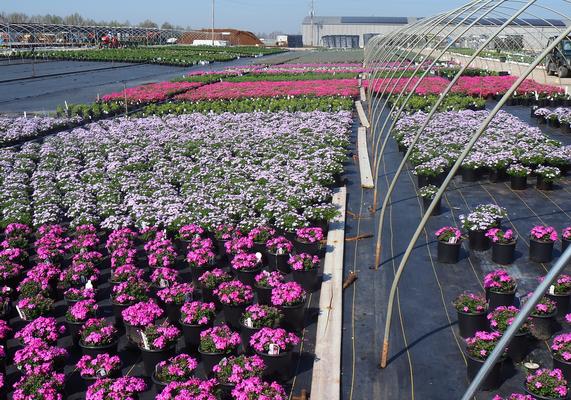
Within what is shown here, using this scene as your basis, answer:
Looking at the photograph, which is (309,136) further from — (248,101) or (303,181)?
(248,101)

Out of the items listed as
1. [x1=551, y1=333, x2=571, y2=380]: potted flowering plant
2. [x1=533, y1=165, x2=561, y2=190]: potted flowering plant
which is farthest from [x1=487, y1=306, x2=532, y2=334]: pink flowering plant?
[x1=533, y1=165, x2=561, y2=190]: potted flowering plant

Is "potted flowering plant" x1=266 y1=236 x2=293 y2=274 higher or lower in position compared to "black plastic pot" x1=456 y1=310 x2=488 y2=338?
higher

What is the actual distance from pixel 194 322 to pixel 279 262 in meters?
2.00

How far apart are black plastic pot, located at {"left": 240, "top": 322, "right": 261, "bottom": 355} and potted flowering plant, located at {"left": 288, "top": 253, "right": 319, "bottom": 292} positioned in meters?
1.43

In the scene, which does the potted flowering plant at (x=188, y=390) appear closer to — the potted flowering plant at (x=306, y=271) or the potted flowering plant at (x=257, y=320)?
the potted flowering plant at (x=257, y=320)

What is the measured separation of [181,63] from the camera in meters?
56.3

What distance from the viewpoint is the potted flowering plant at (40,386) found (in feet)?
16.3

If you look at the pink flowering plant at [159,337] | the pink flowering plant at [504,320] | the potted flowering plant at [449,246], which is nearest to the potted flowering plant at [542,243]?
the potted flowering plant at [449,246]

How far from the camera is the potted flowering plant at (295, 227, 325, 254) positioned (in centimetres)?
815

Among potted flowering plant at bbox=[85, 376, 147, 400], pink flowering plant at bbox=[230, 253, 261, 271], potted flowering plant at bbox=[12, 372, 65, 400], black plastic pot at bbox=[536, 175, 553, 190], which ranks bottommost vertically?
potted flowering plant at bbox=[12, 372, 65, 400]

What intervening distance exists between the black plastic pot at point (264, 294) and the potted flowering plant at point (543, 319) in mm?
3015

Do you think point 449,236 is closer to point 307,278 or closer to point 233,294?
point 307,278

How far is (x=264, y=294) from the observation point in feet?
22.7

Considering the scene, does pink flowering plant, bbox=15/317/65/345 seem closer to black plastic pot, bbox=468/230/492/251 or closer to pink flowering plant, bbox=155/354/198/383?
pink flowering plant, bbox=155/354/198/383
